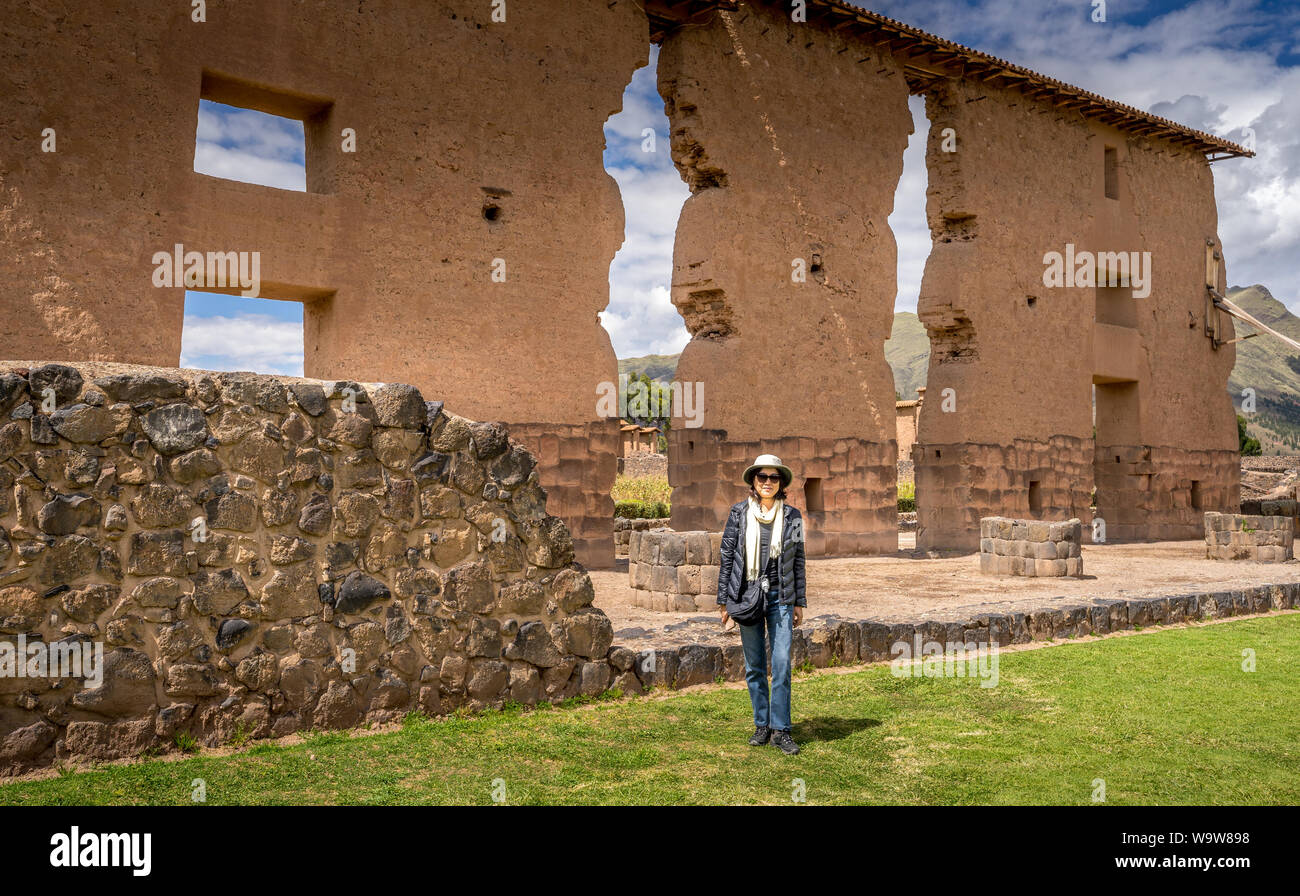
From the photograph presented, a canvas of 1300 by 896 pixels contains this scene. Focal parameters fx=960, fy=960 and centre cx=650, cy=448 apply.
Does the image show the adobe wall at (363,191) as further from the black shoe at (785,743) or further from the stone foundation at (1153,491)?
the stone foundation at (1153,491)

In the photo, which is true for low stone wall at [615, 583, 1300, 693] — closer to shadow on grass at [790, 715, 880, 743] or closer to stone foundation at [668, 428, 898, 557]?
shadow on grass at [790, 715, 880, 743]

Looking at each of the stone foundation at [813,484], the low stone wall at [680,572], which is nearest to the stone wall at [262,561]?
the low stone wall at [680,572]

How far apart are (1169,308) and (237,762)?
21734 millimetres

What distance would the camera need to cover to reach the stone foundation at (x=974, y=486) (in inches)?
666

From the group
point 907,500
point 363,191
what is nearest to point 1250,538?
point 907,500

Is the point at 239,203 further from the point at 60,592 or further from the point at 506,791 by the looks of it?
the point at 506,791

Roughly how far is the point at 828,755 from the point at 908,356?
17273 cm

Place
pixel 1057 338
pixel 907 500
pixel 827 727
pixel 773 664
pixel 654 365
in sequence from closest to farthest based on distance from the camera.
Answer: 1. pixel 773 664
2. pixel 827 727
3. pixel 1057 338
4. pixel 907 500
5. pixel 654 365

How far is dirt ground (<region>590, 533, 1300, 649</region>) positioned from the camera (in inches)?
304

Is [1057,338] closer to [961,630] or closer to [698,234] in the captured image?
[698,234]

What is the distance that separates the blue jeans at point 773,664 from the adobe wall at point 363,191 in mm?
7051

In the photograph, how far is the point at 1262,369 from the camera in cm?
12300

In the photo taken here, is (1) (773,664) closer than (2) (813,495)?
Yes

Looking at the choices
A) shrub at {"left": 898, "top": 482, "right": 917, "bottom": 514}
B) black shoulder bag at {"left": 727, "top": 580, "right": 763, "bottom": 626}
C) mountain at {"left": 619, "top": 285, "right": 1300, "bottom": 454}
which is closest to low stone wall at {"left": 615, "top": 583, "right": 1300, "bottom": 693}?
black shoulder bag at {"left": 727, "top": 580, "right": 763, "bottom": 626}
